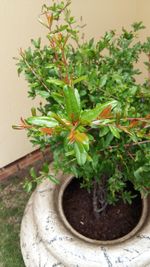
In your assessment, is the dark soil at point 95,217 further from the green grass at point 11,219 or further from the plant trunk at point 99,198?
the green grass at point 11,219

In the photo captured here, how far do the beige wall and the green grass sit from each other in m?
0.15

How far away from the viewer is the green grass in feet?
5.92

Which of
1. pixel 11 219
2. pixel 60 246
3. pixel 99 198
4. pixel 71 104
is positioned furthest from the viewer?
pixel 11 219

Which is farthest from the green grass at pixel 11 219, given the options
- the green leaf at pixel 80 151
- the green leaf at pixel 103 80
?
the green leaf at pixel 80 151

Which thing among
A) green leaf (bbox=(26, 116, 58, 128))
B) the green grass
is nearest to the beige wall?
the green grass

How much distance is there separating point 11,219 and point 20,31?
96cm

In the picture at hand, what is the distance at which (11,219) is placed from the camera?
77.1 inches

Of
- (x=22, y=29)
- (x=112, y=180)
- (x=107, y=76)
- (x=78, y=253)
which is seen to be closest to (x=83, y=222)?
(x=78, y=253)

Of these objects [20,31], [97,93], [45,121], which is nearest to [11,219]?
[20,31]

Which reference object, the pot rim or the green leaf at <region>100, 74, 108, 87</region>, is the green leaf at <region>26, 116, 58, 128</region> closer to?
the green leaf at <region>100, 74, 108, 87</region>

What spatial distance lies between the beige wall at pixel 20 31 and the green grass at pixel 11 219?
0.15 metres

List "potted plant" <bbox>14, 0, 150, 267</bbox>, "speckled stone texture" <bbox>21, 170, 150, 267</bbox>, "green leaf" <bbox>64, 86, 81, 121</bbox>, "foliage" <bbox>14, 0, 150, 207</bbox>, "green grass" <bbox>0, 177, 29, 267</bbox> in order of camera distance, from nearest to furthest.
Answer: "green leaf" <bbox>64, 86, 81, 121</bbox>
"potted plant" <bbox>14, 0, 150, 267</bbox>
"foliage" <bbox>14, 0, 150, 207</bbox>
"speckled stone texture" <bbox>21, 170, 150, 267</bbox>
"green grass" <bbox>0, 177, 29, 267</bbox>

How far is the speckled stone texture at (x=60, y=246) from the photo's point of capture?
1.23 meters

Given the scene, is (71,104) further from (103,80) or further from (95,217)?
(95,217)
